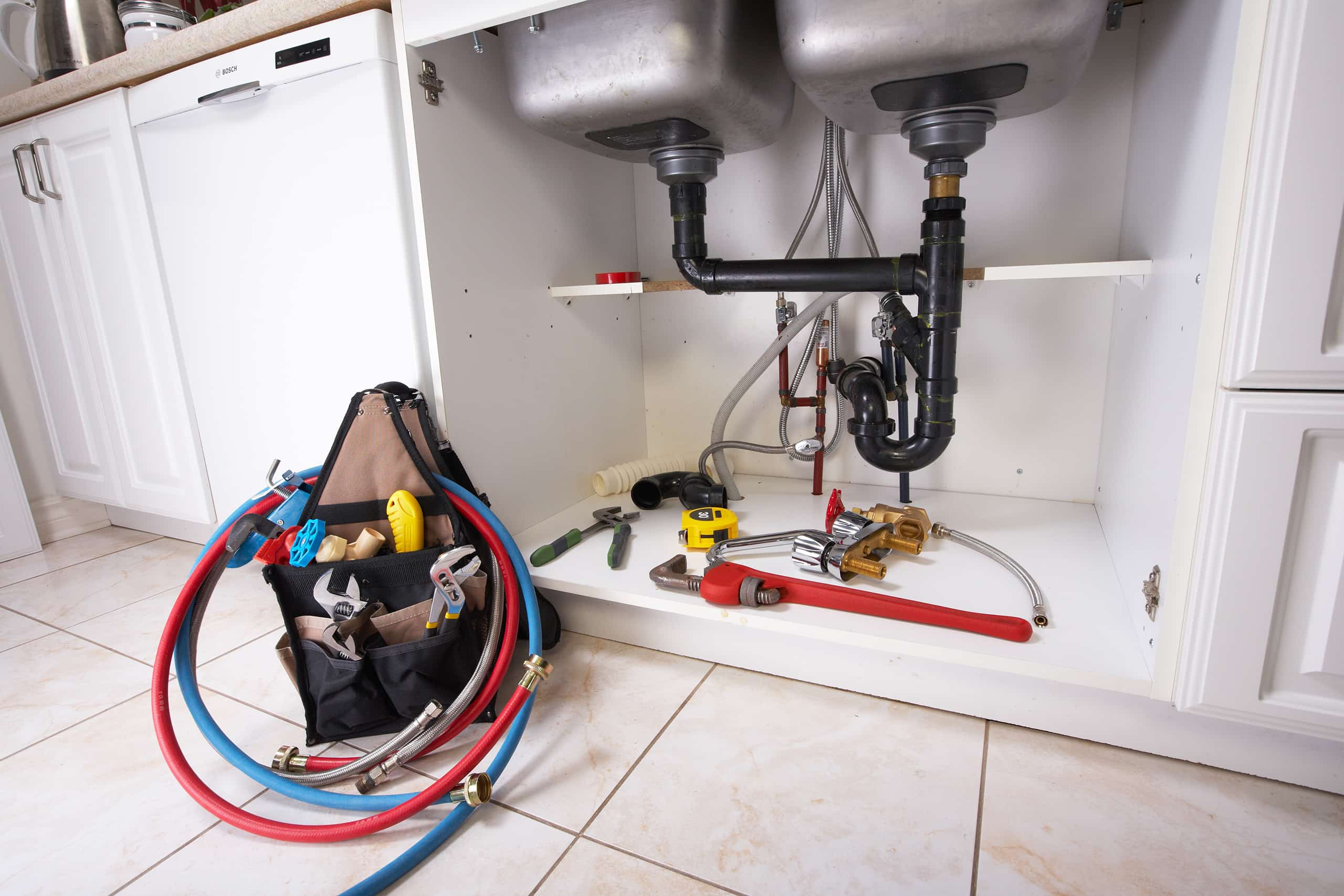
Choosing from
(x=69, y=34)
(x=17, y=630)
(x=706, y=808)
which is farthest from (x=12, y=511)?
(x=706, y=808)

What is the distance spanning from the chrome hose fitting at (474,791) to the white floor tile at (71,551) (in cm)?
141

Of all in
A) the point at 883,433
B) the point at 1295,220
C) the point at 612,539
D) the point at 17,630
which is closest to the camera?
the point at 1295,220

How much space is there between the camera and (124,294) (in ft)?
4.39

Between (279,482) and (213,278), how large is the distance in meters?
0.49

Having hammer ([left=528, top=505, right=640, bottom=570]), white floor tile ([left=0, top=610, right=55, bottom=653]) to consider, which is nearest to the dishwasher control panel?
hammer ([left=528, top=505, right=640, bottom=570])

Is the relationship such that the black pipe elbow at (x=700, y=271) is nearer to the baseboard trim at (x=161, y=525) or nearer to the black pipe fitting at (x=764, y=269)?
the black pipe fitting at (x=764, y=269)

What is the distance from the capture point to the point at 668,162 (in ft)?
3.32

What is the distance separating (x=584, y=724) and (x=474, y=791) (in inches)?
7.8

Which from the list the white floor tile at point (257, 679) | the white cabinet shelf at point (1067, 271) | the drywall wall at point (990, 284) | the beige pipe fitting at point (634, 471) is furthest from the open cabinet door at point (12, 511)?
the white cabinet shelf at point (1067, 271)

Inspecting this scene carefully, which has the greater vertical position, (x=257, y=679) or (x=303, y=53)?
(x=303, y=53)

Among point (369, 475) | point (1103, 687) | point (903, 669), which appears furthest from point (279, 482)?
point (1103, 687)

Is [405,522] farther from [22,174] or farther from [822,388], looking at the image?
[22,174]

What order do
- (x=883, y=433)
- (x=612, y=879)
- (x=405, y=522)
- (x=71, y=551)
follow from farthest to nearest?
(x=71, y=551) → (x=883, y=433) → (x=405, y=522) → (x=612, y=879)

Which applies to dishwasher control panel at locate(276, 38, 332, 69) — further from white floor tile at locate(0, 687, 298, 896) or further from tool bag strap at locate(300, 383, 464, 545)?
white floor tile at locate(0, 687, 298, 896)
